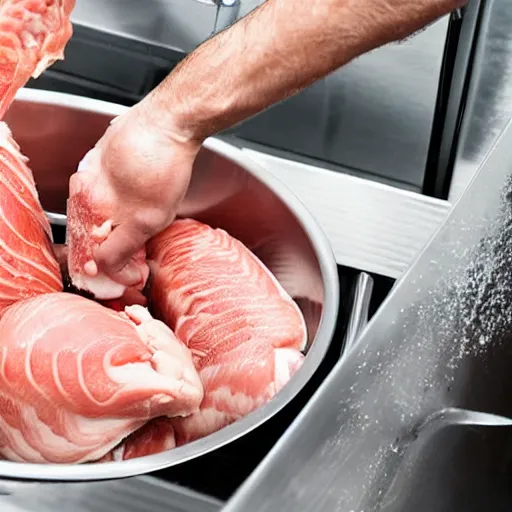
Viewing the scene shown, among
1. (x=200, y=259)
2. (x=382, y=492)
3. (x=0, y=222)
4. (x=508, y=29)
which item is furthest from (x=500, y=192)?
(x=508, y=29)

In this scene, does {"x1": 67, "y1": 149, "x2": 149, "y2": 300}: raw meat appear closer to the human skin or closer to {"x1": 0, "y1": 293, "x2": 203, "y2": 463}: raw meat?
the human skin

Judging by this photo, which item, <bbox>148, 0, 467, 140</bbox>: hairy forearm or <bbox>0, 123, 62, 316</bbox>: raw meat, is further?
<bbox>0, 123, 62, 316</bbox>: raw meat

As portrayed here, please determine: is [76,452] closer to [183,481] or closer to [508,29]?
[183,481]

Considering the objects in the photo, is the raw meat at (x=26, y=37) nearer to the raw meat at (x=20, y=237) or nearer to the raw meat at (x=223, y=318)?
the raw meat at (x=20, y=237)

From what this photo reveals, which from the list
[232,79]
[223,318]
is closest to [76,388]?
[223,318]

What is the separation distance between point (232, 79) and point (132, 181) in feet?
0.52

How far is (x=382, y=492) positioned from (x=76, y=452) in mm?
456

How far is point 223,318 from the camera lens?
943 millimetres

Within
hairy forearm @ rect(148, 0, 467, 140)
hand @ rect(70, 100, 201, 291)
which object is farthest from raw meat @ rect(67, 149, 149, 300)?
hairy forearm @ rect(148, 0, 467, 140)

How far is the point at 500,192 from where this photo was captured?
0.61 m

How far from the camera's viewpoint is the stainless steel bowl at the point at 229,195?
→ 95 centimetres

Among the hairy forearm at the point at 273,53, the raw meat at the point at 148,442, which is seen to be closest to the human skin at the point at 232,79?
the hairy forearm at the point at 273,53

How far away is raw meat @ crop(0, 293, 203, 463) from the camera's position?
2.60ft

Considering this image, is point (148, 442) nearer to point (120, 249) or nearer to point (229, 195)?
point (120, 249)
